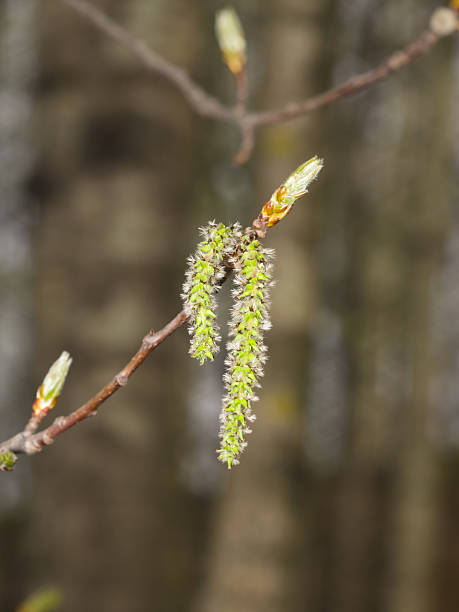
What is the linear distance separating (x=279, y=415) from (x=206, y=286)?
2209 millimetres

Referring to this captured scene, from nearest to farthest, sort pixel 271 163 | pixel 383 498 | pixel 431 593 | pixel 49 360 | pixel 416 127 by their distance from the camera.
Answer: pixel 271 163 < pixel 49 360 < pixel 431 593 < pixel 416 127 < pixel 383 498

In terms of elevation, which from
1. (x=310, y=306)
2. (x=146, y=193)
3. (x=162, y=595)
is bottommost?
(x=162, y=595)

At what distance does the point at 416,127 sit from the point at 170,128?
2.91 m

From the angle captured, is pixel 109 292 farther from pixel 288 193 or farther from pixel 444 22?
pixel 288 193

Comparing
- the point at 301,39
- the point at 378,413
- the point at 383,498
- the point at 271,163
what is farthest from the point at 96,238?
the point at 383,498

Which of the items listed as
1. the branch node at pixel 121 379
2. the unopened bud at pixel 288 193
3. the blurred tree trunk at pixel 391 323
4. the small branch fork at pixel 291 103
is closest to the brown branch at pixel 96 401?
the branch node at pixel 121 379

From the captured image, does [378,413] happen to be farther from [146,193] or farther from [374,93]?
[146,193]

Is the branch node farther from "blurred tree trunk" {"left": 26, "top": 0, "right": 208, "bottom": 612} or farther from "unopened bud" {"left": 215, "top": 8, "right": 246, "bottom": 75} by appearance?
"blurred tree trunk" {"left": 26, "top": 0, "right": 208, "bottom": 612}

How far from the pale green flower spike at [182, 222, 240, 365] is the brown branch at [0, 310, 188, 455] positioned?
0.02 metres

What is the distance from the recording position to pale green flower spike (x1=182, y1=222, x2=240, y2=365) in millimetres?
694

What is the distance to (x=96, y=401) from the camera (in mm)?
747

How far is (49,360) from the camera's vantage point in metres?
3.09

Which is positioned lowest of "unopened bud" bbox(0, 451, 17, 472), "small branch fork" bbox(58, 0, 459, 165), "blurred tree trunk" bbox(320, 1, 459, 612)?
"unopened bud" bbox(0, 451, 17, 472)

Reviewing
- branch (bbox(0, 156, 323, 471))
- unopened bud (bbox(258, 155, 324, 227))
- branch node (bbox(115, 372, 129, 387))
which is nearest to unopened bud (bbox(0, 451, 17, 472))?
branch (bbox(0, 156, 323, 471))
